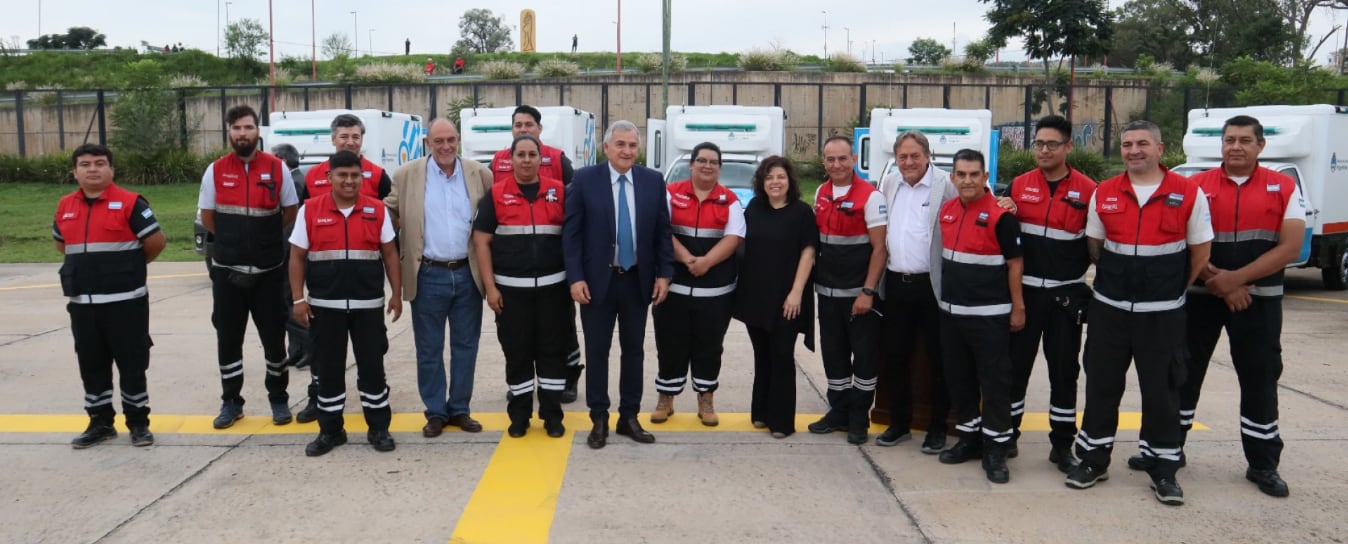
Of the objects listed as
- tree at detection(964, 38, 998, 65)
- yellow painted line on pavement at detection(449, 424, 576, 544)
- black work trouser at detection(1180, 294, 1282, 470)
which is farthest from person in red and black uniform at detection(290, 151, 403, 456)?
tree at detection(964, 38, 998, 65)

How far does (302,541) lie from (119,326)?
217cm

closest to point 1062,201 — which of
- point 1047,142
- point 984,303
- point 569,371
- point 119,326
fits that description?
point 1047,142

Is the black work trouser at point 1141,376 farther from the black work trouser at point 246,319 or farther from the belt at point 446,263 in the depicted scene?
the black work trouser at point 246,319

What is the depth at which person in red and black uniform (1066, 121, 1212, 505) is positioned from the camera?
15.7 feet

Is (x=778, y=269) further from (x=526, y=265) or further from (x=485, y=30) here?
(x=485, y=30)

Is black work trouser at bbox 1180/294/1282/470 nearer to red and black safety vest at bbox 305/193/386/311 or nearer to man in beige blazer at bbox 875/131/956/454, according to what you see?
man in beige blazer at bbox 875/131/956/454

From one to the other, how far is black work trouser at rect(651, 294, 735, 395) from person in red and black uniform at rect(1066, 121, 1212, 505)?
6.69 feet

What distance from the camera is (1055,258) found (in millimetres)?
5199

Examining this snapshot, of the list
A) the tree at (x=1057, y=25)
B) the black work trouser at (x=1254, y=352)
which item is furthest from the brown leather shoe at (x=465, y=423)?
the tree at (x=1057, y=25)

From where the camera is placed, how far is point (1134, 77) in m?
37.9

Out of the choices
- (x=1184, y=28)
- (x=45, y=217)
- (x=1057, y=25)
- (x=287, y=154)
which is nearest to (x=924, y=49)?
(x=1184, y=28)

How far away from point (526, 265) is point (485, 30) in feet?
270

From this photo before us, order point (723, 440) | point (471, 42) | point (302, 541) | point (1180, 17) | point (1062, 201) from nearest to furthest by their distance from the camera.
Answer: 1. point (302, 541)
2. point (1062, 201)
3. point (723, 440)
4. point (1180, 17)
5. point (471, 42)

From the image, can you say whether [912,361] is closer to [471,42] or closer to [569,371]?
[569,371]
